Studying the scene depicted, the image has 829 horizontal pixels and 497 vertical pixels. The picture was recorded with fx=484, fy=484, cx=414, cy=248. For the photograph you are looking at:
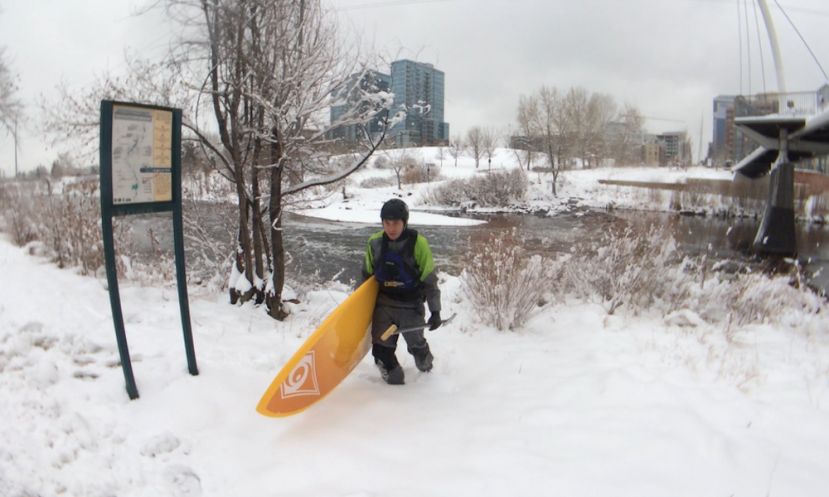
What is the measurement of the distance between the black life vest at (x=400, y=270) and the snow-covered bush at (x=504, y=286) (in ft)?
7.15

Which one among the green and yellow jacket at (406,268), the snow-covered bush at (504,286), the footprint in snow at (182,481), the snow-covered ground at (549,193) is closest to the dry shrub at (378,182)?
the snow-covered ground at (549,193)

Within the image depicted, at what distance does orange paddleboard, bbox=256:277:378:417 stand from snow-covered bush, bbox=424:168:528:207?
39940mm

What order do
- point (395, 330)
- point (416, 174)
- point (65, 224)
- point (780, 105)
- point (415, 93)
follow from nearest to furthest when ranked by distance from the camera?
point (395, 330), point (415, 93), point (65, 224), point (780, 105), point (416, 174)

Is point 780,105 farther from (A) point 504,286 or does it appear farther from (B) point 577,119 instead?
(B) point 577,119

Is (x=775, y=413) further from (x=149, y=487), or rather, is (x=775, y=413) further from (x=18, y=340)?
(x=18, y=340)

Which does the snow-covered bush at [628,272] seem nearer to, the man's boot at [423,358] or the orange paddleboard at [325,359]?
the man's boot at [423,358]

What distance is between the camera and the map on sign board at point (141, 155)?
10.6 ft

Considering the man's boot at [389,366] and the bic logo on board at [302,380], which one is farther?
the man's boot at [389,366]

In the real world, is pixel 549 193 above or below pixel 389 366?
above

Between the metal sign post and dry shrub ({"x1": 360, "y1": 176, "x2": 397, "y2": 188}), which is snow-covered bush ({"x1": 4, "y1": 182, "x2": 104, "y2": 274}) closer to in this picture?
the metal sign post

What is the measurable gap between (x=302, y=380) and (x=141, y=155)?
190 cm

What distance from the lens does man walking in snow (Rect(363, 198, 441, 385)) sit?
A: 3.81 meters

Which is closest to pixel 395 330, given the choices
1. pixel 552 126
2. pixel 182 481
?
pixel 182 481

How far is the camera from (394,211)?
368 cm
